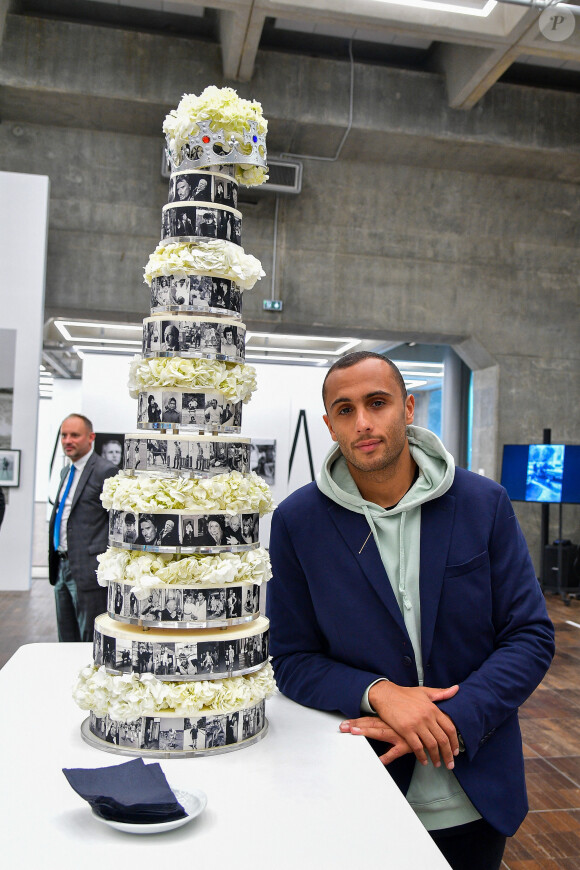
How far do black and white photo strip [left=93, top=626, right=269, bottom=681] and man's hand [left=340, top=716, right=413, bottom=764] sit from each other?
26 cm

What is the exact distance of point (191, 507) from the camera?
1638 millimetres

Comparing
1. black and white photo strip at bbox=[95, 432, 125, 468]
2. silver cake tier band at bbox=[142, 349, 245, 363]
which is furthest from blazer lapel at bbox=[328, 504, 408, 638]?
black and white photo strip at bbox=[95, 432, 125, 468]

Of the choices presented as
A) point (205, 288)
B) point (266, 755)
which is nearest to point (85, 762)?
point (266, 755)

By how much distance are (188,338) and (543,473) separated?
8.40 meters

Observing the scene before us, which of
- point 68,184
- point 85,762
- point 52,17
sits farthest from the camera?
point 68,184

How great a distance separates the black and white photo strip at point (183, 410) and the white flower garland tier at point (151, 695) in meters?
0.54

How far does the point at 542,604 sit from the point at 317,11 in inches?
282

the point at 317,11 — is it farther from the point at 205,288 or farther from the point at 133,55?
the point at 205,288

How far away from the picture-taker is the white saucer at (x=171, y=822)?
1.20 metres

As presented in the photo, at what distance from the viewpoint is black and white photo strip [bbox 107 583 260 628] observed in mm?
1596

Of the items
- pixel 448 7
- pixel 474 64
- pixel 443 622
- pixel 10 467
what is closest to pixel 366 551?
pixel 443 622

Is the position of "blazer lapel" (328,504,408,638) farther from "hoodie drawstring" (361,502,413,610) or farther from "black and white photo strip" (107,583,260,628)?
"black and white photo strip" (107,583,260,628)

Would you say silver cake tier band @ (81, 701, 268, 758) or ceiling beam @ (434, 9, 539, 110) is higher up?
ceiling beam @ (434, 9, 539, 110)

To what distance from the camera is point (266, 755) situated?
5.14 feet
